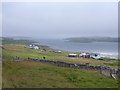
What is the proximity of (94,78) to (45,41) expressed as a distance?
3.31 meters

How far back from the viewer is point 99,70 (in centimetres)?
439

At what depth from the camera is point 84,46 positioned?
6875mm

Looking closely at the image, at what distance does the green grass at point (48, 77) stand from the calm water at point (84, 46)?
1.92 m

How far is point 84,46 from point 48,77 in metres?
3.52

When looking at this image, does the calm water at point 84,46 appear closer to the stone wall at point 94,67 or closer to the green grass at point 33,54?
the green grass at point 33,54

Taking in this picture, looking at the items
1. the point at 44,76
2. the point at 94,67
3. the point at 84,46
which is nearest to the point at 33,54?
the point at 44,76

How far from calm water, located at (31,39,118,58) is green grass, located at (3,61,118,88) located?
6.30 ft

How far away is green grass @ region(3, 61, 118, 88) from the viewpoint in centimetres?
349

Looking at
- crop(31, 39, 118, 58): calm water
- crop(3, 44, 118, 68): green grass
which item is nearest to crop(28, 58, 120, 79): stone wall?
crop(3, 44, 118, 68): green grass

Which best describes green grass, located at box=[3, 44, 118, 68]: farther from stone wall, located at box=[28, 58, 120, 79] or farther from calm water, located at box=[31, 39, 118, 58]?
calm water, located at box=[31, 39, 118, 58]

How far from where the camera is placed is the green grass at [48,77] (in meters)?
3.49

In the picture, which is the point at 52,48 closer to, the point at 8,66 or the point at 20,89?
the point at 8,66

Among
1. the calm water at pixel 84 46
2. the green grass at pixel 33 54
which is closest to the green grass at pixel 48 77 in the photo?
the green grass at pixel 33 54

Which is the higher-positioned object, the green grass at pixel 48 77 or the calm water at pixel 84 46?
the calm water at pixel 84 46
